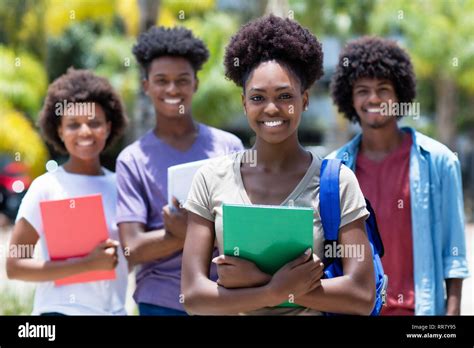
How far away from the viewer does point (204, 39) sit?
43.5ft

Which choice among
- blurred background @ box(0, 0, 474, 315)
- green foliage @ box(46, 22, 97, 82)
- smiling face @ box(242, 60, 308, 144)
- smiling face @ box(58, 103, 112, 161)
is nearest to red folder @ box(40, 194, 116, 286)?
smiling face @ box(58, 103, 112, 161)

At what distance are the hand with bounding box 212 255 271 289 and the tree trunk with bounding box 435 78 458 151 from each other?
17.9m

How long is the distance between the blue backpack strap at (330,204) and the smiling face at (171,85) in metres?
1.40

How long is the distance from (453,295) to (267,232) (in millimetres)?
1466

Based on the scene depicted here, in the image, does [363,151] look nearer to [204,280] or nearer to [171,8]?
[204,280]

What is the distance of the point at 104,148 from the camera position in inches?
153

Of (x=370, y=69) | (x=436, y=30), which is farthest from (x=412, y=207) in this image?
(x=436, y=30)

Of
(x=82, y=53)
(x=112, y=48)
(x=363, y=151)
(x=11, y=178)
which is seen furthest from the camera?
(x=82, y=53)

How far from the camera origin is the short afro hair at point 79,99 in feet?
12.7

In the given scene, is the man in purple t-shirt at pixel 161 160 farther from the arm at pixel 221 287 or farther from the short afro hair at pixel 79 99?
the arm at pixel 221 287

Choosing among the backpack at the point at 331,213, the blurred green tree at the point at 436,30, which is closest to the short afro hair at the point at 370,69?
the backpack at the point at 331,213

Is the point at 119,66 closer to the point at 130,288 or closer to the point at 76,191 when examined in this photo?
the point at 130,288
